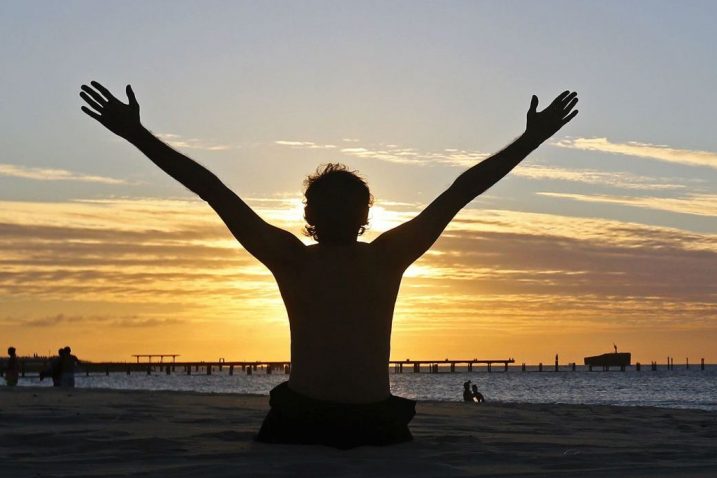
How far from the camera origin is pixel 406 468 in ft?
14.7

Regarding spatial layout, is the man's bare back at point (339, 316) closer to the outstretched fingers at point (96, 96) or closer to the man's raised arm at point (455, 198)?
the man's raised arm at point (455, 198)

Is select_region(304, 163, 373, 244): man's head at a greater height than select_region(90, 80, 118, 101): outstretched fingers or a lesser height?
lesser

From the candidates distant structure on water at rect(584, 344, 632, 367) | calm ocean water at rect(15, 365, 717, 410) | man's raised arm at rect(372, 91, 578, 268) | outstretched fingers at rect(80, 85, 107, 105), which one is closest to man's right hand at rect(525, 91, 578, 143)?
man's raised arm at rect(372, 91, 578, 268)

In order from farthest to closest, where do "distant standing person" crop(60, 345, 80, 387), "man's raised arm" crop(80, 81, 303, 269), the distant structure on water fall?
the distant structure on water → "distant standing person" crop(60, 345, 80, 387) → "man's raised arm" crop(80, 81, 303, 269)

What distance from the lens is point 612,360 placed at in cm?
16212

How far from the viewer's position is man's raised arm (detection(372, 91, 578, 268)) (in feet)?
17.0

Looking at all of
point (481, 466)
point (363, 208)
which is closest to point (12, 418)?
point (363, 208)

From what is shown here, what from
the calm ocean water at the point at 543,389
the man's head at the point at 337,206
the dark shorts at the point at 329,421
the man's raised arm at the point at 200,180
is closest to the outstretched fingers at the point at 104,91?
the man's raised arm at the point at 200,180

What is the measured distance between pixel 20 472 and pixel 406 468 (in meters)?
1.65

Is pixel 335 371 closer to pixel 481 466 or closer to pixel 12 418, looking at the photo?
pixel 481 466

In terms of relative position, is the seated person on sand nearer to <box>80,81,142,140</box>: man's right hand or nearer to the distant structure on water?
<box>80,81,142,140</box>: man's right hand

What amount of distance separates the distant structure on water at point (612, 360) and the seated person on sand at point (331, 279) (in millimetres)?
162352

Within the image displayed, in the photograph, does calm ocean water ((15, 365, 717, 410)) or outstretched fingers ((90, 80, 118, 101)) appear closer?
outstretched fingers ((90, 80, 118, 101))

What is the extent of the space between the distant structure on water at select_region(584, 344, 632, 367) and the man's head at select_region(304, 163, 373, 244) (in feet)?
533
